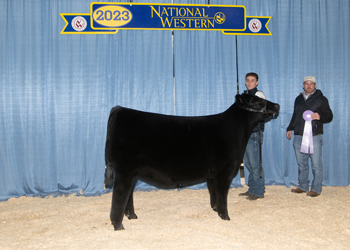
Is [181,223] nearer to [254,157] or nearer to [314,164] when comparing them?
[254,157]

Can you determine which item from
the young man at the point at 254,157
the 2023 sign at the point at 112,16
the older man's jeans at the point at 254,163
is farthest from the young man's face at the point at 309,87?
the 2023 sign at the point at 112,16

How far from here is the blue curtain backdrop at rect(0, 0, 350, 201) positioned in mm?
4379

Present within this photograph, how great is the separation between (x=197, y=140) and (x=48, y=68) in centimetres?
286

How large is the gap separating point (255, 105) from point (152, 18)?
88.7 inches

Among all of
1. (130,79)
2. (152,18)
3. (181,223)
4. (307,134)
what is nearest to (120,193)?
(181,223)

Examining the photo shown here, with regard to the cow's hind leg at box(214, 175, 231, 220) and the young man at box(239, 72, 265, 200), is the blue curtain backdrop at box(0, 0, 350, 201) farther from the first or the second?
the cow's hind leg at box(214, 175, 231, 220)

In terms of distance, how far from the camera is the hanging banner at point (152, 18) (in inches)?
174

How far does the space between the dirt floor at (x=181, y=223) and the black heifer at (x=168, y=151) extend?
294 mm

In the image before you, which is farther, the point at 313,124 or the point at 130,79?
the point at 130,79

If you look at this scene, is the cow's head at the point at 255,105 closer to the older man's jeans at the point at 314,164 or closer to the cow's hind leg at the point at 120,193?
the older man's jeans at the point at 314,164

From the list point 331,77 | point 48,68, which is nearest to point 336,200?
point 331,77

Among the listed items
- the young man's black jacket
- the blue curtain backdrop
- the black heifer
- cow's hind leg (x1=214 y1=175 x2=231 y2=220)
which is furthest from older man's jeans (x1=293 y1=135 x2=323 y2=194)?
cow's hind leg (x1=214 y1=175 x2=231 y2=220)

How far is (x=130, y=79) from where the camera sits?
4.50 meters

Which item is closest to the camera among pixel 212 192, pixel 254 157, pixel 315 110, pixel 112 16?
pixel 212 192
